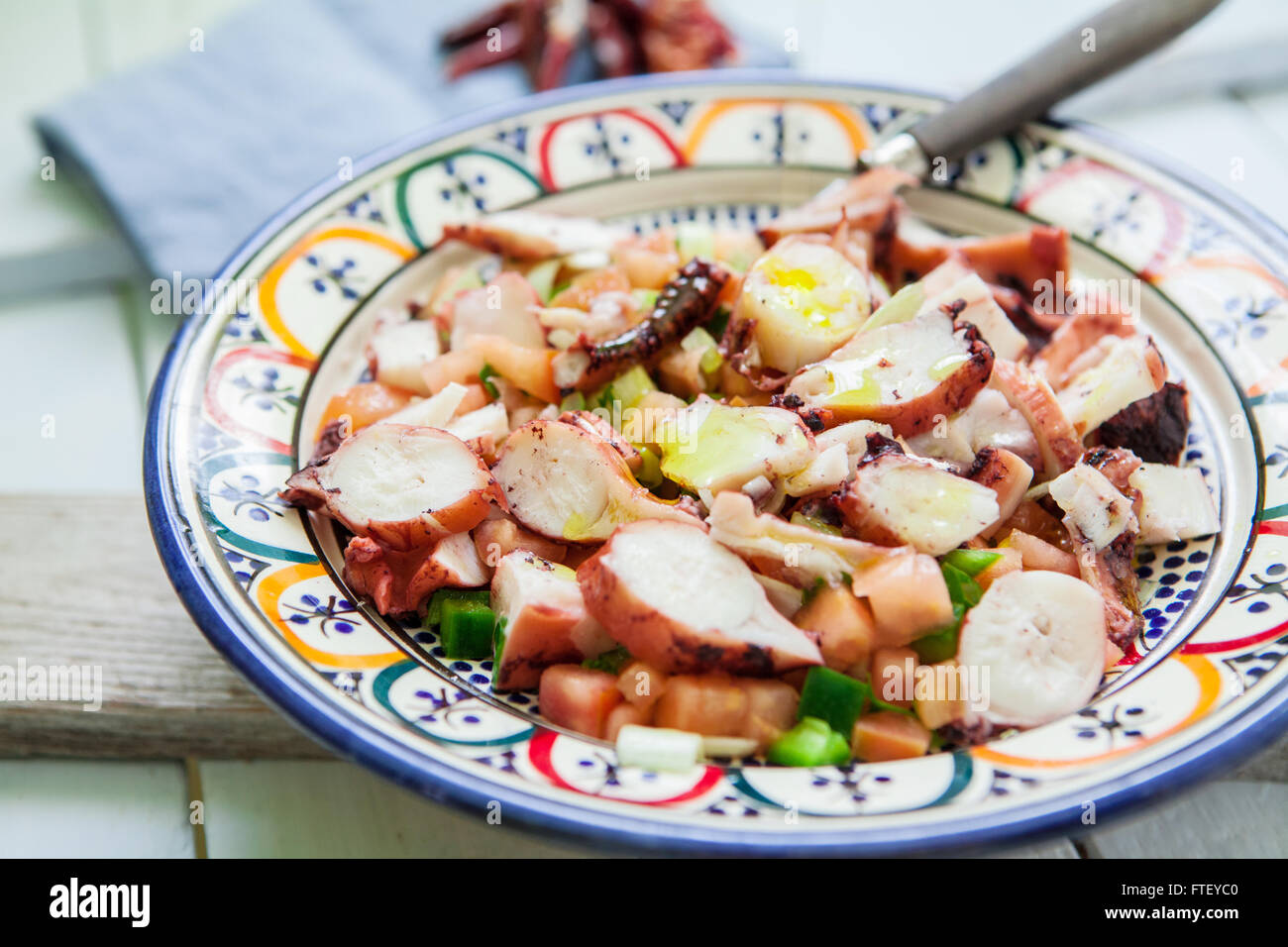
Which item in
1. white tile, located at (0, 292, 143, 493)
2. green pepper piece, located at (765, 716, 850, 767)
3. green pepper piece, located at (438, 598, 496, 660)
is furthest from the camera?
white tile, located at (0, 292, 143, 493)

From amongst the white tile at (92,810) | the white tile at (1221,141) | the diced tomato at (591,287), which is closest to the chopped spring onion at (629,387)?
the diced tomato at (591,287)

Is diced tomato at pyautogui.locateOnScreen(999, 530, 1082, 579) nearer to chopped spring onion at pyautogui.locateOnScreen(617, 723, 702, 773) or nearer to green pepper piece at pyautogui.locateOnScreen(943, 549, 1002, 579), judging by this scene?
green pepper piece at pyautogui.locateOnScreen(943, 549, 1002, 579)

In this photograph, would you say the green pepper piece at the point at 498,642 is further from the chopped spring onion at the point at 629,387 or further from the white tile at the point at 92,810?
the white tile at the point at 92,810

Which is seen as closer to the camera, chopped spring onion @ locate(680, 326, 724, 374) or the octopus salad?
the octopus salad

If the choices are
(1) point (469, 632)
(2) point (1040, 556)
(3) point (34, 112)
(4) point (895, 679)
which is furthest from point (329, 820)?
(3) point (34, 112)

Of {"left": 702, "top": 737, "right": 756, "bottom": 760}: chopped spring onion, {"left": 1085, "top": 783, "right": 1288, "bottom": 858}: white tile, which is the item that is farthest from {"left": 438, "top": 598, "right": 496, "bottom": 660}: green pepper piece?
{"left": 1085, "top": 783, "right": 1288, "bottom": 858}: white tile

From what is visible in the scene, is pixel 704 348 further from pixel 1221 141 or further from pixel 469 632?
pixel 1221 141
